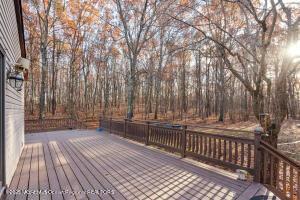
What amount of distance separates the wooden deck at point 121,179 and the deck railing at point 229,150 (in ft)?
0.80

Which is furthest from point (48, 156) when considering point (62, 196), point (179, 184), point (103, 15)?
point (103, 15)

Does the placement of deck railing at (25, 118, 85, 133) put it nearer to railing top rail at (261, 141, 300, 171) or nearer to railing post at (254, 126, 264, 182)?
railing post at (254, 126, 264, 182)

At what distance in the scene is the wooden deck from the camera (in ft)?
10.8

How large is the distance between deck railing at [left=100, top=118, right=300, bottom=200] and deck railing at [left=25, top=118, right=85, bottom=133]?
386cm

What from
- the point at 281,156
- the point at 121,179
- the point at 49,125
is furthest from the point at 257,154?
the point at 49,125

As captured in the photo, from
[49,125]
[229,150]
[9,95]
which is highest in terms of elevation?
[9,95]

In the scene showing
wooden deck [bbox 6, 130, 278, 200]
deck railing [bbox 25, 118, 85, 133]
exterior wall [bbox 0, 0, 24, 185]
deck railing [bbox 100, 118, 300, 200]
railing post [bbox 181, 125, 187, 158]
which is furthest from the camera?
deck railing [bbox 25, 118, 85, 133]

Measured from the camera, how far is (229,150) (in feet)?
14.4

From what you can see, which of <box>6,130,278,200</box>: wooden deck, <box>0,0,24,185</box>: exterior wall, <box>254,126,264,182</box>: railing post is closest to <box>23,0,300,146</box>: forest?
<box>254,126,264,182</box>: railing post

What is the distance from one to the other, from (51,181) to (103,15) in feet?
41.4

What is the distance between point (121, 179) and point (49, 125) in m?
9.67

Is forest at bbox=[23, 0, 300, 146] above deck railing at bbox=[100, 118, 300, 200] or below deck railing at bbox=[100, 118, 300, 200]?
above

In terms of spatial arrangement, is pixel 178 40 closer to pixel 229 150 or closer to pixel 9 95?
pixel 229 150

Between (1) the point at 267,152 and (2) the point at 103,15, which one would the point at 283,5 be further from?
(2) the point at 103,15
